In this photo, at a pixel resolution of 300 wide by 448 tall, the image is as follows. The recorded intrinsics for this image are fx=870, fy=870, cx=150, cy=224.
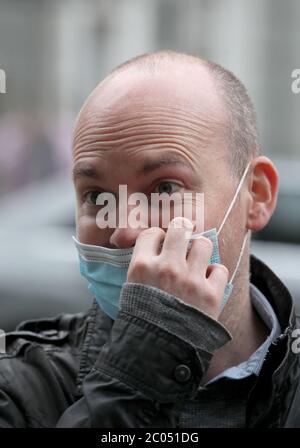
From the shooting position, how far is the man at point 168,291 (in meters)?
2.20

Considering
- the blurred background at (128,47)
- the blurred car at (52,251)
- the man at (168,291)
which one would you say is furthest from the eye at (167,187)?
the blurred background at (128,47)

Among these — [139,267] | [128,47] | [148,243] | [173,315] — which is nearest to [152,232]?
[148,243]

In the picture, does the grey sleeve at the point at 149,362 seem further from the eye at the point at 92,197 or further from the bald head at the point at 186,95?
the bald head at the point at 186,95

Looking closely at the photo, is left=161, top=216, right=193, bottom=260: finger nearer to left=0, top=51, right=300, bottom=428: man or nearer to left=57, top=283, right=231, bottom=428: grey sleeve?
left=0, top=51, right=300, bottom=428: man

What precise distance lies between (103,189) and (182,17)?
1408 cm

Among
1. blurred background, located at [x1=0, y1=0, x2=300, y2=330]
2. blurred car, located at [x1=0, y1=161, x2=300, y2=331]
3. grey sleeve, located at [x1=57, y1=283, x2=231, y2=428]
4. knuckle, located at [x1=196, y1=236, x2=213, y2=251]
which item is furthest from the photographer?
blurred background, located at [x1=0, y1=0, x2=300, y2=330]

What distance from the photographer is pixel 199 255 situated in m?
2.35

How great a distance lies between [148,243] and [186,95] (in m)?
0.59

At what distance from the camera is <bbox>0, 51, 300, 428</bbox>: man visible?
2195 mm

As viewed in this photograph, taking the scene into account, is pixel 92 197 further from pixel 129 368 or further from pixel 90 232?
pixel 129 368

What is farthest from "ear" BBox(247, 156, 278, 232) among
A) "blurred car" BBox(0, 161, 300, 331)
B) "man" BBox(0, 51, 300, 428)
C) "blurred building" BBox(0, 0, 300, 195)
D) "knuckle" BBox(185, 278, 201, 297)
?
"blurred building" BBox(0, 0, 300, 195)

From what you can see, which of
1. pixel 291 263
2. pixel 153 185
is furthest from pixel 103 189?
pixel 291 263

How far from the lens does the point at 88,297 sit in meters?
6.18

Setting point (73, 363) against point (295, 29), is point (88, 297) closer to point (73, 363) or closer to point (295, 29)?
point (73, 363)
